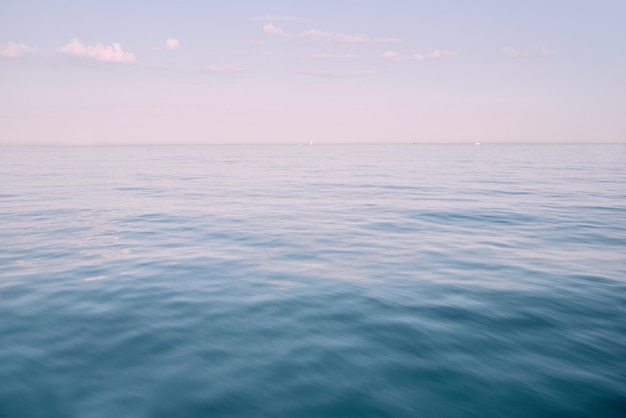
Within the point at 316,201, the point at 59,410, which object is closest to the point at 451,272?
the point at 59,410

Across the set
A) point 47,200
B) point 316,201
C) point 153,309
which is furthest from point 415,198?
point 47,200

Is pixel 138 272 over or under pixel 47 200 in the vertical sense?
over

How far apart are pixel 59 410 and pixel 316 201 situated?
A: 57.8 feet

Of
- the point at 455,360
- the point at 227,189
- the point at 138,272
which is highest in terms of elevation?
the point at 455,360

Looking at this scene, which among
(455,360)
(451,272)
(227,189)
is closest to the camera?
(455,360)

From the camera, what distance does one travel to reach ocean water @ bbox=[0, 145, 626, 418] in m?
4.91

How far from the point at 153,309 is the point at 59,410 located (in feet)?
9.48

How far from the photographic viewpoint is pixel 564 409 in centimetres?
468

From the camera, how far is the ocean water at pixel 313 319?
4906mm

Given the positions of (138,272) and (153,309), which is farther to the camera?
(138,272)

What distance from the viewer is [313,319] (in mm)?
7105

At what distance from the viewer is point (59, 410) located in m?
4.64

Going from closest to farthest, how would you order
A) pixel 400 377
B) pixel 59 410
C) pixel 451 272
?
1. pixel 59 410
2. pixel 400 377
3. pixel 451 272

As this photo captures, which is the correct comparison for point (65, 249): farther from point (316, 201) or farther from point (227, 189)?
point (227, 189)
